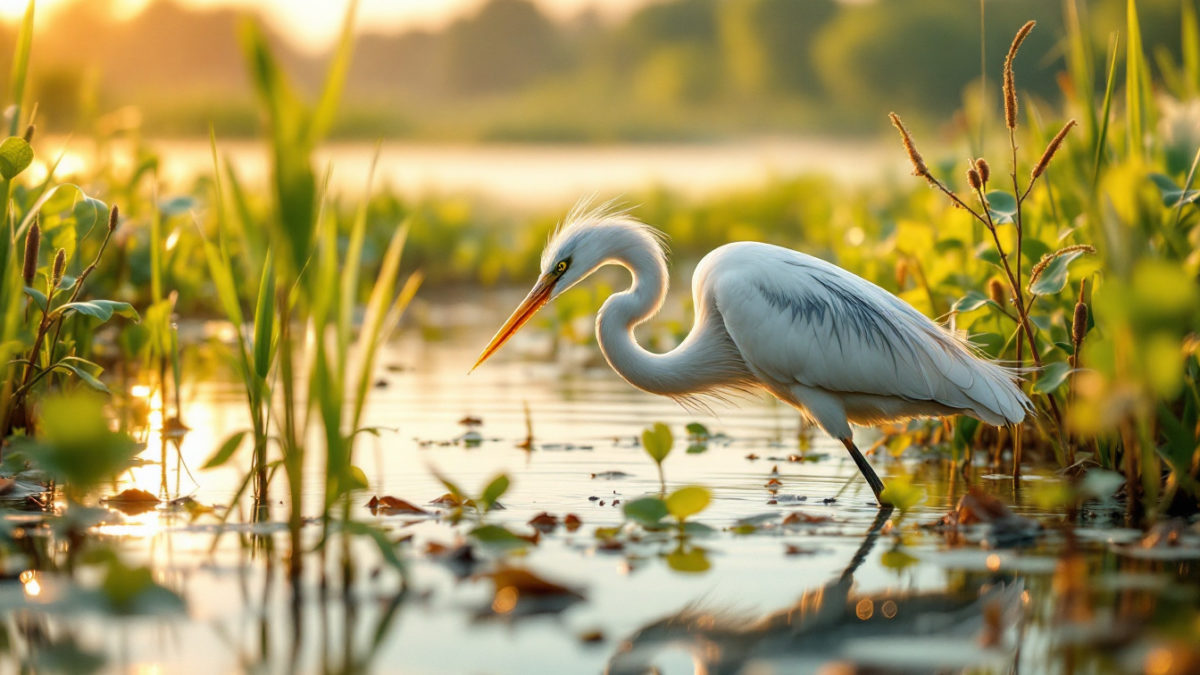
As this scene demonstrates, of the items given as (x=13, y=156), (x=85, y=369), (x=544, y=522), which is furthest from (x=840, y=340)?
(x=13, y=156)

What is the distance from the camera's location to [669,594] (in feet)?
11.7

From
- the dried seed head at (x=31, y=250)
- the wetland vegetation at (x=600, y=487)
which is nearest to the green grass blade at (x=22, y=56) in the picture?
the wetland vegetation at (x=600, y=487)

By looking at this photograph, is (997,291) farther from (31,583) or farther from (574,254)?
(31,583)

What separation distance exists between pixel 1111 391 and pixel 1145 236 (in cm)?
106

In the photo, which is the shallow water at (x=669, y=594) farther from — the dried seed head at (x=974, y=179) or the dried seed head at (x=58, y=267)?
the dried seed head at (x=974, y=179)

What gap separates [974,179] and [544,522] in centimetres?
180

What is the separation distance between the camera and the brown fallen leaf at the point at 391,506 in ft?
14.6

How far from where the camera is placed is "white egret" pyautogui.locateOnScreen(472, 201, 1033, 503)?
505cm

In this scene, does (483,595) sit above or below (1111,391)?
below

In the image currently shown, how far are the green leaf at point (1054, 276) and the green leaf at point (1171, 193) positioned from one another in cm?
41

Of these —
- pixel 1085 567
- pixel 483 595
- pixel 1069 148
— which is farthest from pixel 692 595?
pixel 1069 148

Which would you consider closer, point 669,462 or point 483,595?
point 483,595

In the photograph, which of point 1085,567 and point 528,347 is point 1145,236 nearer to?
point 1085,567

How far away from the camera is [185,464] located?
204 inches
